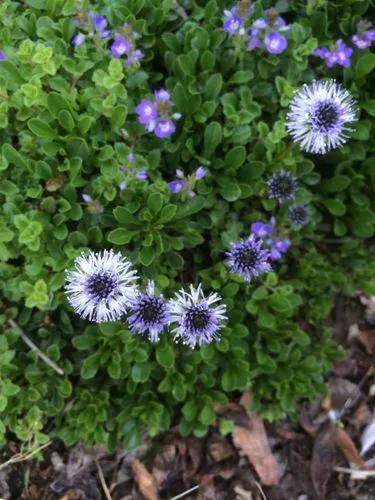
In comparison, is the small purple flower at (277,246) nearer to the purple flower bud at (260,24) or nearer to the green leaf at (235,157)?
the green leaf at (235,157)

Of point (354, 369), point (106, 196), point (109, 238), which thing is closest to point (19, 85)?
point (106, 196)

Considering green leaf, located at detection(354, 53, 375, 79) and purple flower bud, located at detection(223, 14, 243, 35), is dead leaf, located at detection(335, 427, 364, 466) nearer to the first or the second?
green leaf, located at detection(354, 53, 375, 79)

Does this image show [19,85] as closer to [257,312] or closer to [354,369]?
[257,312]

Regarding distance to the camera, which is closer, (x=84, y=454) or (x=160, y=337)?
(x=160, y=337)

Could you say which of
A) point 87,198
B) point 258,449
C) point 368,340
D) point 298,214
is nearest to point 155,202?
point 87,198

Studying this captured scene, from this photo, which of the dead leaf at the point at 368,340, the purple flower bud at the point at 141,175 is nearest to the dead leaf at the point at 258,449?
the dead leaf at the point at 368,340
